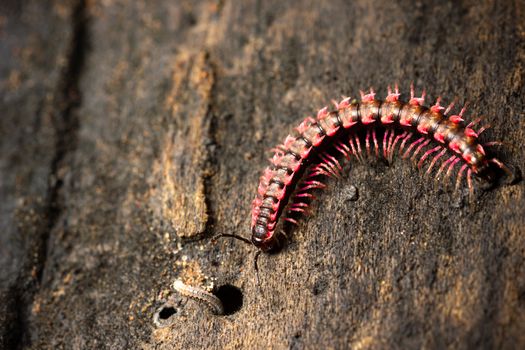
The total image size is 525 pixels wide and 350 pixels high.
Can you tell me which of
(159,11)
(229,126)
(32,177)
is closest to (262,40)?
(229,126)

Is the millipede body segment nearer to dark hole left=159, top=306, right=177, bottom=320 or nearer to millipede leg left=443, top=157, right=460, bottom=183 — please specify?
millipede leg left=443, top=157, right=460, bottom=183

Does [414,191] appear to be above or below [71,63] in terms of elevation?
below

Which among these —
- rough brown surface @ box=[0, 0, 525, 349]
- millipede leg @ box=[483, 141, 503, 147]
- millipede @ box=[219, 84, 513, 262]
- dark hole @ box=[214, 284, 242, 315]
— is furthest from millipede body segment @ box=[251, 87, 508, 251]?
dark hole @ box=[214, 284, 242, 315]

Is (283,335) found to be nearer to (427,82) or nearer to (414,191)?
(414,191)

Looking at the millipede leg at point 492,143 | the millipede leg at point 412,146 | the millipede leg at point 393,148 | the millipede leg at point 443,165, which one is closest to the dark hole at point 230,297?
the millipede leg at point 393,148

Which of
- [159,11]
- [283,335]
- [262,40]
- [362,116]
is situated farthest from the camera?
[159,11]

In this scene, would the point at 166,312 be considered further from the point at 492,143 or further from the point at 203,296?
the point at 492,143

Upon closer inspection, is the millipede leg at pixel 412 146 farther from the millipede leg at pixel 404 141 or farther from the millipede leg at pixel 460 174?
A: the millipede leg at pixel 460 174
